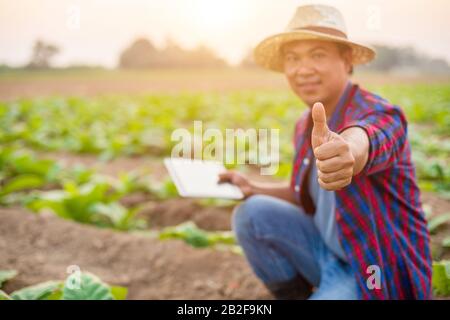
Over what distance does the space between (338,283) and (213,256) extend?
43.0 inches

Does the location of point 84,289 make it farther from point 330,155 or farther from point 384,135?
point 384,135

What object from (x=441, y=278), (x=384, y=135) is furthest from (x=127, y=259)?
(x=384, y=135)

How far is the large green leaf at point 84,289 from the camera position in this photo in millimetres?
1913

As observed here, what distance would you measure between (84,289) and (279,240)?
3.15 feet

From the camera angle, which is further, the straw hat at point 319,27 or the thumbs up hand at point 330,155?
the straw hat at point 319,27

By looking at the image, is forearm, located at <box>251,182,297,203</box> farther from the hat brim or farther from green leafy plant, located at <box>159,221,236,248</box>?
green leafy plant, located at <box>159,221,236,248</box>

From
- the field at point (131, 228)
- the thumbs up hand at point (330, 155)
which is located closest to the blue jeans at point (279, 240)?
the field at point (131, 228)

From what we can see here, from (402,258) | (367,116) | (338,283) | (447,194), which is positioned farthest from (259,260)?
(447,194)

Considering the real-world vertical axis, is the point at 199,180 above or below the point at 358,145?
below

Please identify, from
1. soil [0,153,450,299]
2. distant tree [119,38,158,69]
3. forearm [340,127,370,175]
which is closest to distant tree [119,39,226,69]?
distant tree [119,38,158,69]

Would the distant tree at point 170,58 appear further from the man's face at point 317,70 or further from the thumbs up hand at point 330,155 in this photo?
the thumbs up hand at point 330,155

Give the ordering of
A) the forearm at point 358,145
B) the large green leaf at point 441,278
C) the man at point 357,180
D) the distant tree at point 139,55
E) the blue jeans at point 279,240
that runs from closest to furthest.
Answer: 1. the forearm at point 358,145
2. the man at point 357,180
3. the large green leaf at point 441,278
4. the blue jeans at point 279,240
5. the distant tree at point 139,55

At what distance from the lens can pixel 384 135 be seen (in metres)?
1.63

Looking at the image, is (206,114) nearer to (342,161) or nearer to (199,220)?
(199,220)
